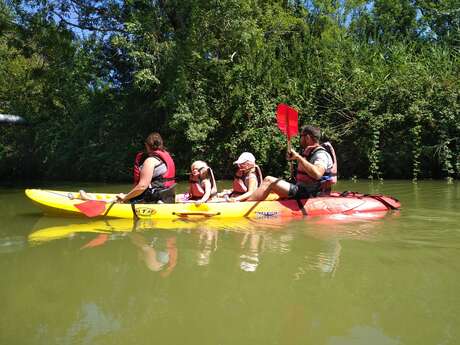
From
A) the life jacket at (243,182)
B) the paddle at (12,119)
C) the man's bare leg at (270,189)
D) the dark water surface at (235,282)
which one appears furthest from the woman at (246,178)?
the paddle at (12,119)

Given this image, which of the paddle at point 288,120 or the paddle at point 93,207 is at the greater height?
the paddle at point 288,120

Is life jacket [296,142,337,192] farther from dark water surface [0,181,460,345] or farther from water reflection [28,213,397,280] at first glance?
dark water surface [0,181,460,345]

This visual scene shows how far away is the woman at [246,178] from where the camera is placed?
23.2 ft

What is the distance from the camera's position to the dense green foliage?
12.6 metres

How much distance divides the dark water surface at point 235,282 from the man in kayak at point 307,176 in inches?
22.5

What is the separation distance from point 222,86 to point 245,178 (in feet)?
22.5

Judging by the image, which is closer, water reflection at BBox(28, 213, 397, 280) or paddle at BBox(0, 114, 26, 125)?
water reflection at BBox(28, 213, 397, 280)

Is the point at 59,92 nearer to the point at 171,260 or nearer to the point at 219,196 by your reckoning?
the point at 219,196

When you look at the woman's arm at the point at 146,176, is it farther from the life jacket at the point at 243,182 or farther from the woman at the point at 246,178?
the life jacket at the point at 243,182

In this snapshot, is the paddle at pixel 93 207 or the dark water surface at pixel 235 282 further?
the paddle at pixel 93 207

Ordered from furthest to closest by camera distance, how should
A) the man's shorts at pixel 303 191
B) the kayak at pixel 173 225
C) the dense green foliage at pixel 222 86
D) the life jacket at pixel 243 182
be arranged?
the dense green foliage at pixel 222 86
the life jacket at pixel 243 182
the man's shorts at pixel 303 191
the kayak at pixel 173 225

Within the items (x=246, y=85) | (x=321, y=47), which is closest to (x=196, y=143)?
(x=246, y=85)

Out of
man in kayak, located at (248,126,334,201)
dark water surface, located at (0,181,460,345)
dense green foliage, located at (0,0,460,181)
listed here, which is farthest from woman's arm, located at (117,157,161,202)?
dense green foliage, located at (0,0,460,181)

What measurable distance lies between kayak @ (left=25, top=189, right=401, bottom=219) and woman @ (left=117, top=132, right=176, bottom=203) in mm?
257
